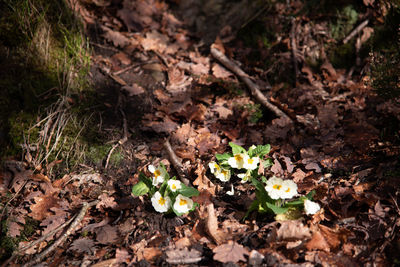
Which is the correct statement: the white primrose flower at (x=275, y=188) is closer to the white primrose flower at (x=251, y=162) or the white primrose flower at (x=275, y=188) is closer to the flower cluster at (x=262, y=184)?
the flower cluster at (x=262, y=184)

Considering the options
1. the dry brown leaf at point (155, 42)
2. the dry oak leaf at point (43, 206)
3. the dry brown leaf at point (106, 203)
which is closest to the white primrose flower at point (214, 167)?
the dry brown leaf at point (106, 203)

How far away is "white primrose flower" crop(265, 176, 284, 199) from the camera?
2.25 metres

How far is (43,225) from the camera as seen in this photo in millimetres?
2660

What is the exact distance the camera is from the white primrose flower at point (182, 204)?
2414 millimetres

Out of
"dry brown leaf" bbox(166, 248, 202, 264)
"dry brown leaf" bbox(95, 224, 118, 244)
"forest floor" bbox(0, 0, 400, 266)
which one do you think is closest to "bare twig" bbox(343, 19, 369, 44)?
"forest floor" bbox(0, 0, 400, 266)

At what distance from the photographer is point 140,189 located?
2.60m

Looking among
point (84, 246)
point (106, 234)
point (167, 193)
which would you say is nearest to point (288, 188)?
point (167, 193)

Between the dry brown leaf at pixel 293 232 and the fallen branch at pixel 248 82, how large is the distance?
1482mm

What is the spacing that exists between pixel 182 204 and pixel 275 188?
719 millimetres

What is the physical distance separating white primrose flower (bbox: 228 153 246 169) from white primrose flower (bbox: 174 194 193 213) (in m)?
0.51

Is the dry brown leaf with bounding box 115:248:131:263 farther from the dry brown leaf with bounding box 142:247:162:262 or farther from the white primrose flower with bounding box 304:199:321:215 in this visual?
the white primrose flower with bounding box 304:199:321:215

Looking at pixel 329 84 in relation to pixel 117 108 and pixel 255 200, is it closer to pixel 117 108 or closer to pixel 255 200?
pixel 255 200

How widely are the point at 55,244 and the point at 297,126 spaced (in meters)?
2.52

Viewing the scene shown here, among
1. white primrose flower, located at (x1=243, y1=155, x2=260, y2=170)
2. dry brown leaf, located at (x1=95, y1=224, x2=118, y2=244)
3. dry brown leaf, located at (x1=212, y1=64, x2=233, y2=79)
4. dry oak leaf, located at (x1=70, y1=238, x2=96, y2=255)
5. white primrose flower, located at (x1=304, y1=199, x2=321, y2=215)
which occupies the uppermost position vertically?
dry brown leaf, located at (x1=212, y1=64, x2=233, y2=79)
